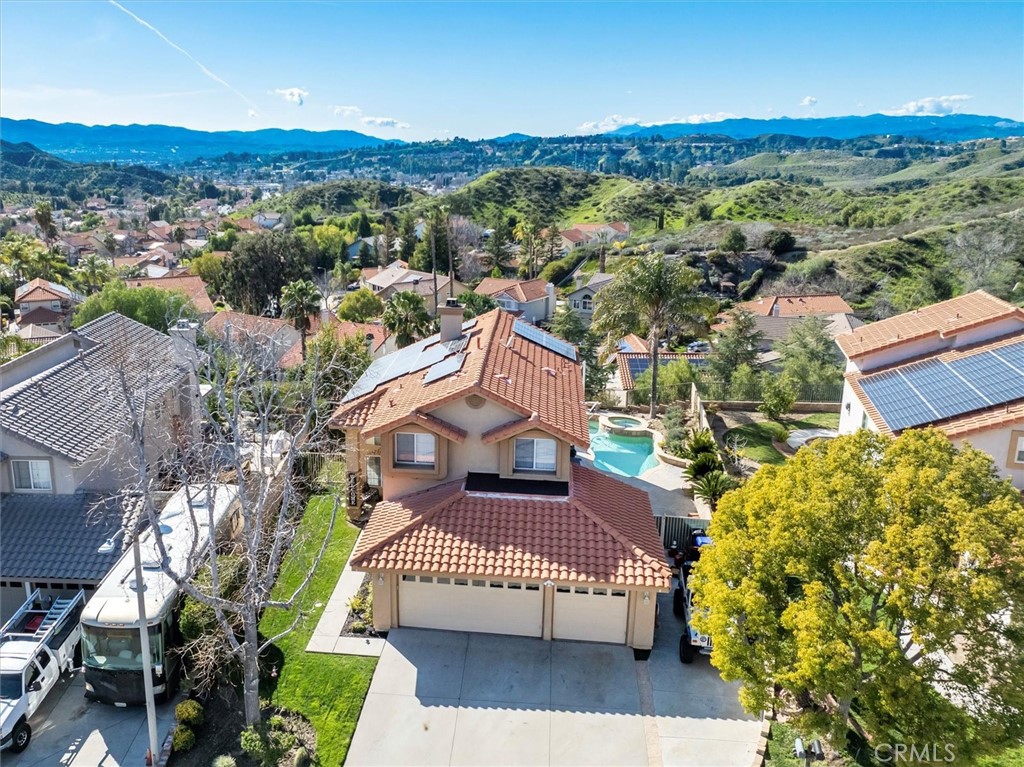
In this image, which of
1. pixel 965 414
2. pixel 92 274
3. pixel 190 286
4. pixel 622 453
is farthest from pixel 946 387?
pixel 92 274

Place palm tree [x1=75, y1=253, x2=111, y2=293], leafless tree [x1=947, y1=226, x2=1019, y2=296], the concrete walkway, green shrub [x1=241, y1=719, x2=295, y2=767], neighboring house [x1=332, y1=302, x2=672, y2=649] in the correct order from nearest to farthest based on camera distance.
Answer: green shrub [x1=241, y1=719, x2=295, y2=767] < neighboring house [x1=332, y1=302, x2=672, y2=649] < the concrete walkway < leafless tree [x1=947, y1=226, x2=1019, y2=296] < palm tree [x1=75, y1=253, x2=111, y2=293]

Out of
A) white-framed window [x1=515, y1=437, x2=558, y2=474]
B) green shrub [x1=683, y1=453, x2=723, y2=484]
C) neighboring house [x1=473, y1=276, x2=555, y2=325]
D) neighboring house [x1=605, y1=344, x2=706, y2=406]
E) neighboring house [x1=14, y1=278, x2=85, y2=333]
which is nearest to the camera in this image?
white-framed window [x1=515, y1=437, x2=558, y2=474]

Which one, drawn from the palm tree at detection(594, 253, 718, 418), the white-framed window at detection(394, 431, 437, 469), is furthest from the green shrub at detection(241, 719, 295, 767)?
the palm tree at detection(594, 253, 718, 418)

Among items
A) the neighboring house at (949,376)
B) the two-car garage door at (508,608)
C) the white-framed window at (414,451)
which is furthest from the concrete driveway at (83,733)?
the neighboring house at (949,376)

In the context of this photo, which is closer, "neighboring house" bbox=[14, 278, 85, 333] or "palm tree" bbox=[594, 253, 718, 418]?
"palm tree" bbox=[594, 253, 718, 418]

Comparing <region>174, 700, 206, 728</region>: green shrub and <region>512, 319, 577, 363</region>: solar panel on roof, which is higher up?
<region>512, 319, 577, 363</region>: solar panel on roof

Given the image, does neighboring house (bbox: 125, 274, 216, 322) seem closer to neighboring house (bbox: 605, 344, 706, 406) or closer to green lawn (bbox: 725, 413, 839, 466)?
neighboring house (bbox: 605, 344, 706, 406)

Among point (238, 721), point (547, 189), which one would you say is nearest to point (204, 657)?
point (238, 721)

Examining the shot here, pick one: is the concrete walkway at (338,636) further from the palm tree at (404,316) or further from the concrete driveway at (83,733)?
the palm tree at (404,316)
